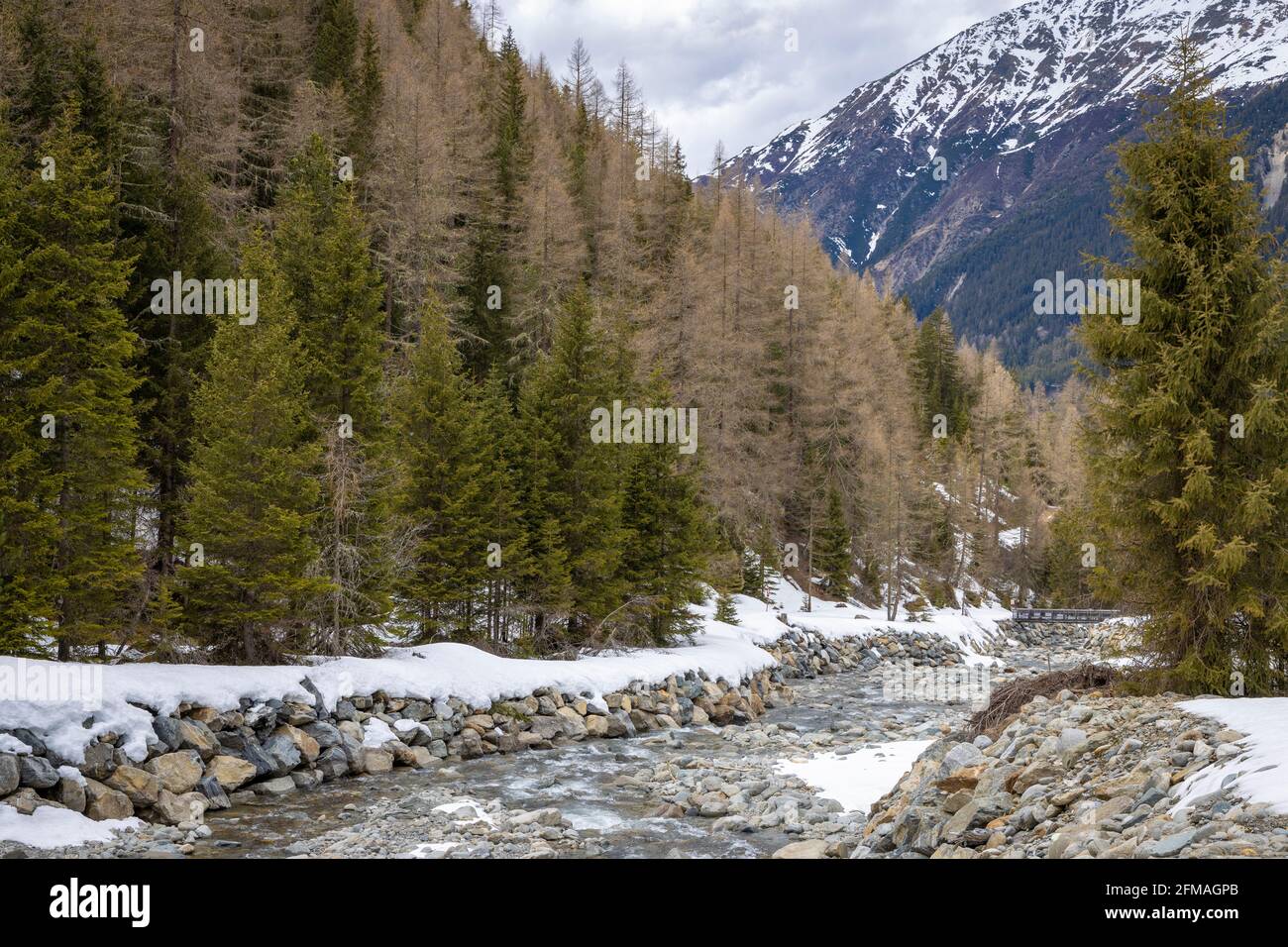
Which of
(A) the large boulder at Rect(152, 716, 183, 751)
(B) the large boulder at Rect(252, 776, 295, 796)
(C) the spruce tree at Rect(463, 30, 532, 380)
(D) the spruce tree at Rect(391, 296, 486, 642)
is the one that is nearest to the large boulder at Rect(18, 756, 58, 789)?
(A) the large boulder at Rect(152, 716, 183, 751)

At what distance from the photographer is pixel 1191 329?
37.0ft

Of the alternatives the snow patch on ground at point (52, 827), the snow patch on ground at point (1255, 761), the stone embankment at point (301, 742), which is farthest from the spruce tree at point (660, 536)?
the snow patch on ground at point (1255, 761)

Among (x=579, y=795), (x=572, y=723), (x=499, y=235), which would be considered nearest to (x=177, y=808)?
(x=579, y=795)

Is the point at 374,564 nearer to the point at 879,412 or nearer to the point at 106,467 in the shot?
the point at 106,467

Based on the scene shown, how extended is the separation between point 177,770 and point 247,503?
486 centimetres

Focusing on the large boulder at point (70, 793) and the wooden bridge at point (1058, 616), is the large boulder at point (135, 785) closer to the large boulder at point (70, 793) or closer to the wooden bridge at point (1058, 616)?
the large boulder at point (70, 793)

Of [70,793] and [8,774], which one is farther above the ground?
[8,774]

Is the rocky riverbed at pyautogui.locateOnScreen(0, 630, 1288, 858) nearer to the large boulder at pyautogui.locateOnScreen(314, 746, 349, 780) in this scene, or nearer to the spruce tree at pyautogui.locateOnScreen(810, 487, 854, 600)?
the large boulder at pyautogui.locateOnScreen(314, 746, 349, 780)

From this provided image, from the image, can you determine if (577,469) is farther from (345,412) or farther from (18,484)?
(18,484)

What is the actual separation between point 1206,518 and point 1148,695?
8.54ft

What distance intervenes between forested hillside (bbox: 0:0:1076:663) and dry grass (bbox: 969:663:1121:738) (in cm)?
1195

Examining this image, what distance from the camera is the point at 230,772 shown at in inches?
492

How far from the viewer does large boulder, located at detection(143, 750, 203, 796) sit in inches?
455
